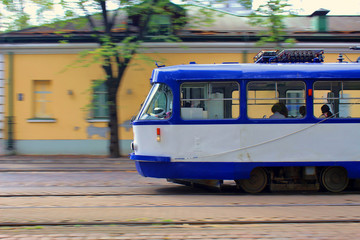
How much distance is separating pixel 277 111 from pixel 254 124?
516 millimetres

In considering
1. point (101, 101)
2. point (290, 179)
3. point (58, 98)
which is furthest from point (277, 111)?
point (58, 98)

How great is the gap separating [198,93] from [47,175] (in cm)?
524

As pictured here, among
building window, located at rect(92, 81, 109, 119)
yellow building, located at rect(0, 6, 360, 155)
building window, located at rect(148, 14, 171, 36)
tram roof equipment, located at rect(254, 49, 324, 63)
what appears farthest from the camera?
building window, located at rect(92, 81, 109, 119)

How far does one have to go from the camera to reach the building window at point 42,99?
17891 mm

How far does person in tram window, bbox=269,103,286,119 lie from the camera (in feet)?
25.8

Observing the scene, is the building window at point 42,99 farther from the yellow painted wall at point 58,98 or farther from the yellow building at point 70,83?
the yellow painted wall at point 58,98

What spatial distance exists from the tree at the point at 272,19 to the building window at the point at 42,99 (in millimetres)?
9310

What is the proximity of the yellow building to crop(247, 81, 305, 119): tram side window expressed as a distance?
32.0 feet

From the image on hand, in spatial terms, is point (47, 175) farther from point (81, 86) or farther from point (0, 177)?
point (81, 86)

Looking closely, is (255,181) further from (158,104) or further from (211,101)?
(158,104)

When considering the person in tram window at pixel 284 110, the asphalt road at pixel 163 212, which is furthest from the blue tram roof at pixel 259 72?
the asphalt road at pixel 163 212

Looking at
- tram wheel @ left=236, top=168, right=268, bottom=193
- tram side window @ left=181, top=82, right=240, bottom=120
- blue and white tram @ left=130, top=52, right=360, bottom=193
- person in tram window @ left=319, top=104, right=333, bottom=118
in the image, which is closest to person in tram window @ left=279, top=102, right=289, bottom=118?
blue and white tram @ left=130, top=52, right=360, bottom=193

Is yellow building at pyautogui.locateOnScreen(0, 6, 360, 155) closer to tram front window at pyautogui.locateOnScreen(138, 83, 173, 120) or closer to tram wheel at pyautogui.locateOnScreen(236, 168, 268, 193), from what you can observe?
tram front window at pyautogui.locateOnScreen(138, 83, 173, 120)

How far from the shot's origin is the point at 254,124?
7836 millimetres
